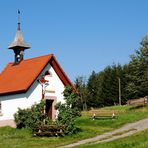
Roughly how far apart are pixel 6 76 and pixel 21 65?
1.79 m

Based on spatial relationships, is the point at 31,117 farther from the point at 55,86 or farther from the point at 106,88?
the point at 106,88

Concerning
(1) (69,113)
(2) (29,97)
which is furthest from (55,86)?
(1) (69,113)

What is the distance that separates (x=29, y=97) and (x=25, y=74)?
2.78 m

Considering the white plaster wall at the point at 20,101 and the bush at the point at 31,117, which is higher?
the white plaster wall at the point at 20,101

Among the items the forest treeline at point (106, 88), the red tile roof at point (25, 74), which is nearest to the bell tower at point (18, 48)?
the red tile roof at point (25, 74)

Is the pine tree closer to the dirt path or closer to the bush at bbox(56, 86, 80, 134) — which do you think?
the dirt path

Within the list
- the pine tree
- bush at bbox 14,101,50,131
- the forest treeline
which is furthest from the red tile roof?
the forest treeline

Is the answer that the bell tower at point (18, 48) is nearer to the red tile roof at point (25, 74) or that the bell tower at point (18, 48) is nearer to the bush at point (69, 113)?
the red tile roof at point (25, 74)

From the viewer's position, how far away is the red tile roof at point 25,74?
34888mm

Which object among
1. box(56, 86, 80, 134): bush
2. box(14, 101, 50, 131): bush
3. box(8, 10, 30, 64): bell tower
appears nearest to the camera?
box(56, 86, 80, 134): bush

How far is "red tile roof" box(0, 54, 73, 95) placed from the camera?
34.9 meters

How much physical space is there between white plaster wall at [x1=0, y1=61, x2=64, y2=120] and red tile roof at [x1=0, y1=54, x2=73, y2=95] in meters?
0.47

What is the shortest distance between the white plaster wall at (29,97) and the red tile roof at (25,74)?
47cm

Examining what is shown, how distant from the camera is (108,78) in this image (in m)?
89.6
